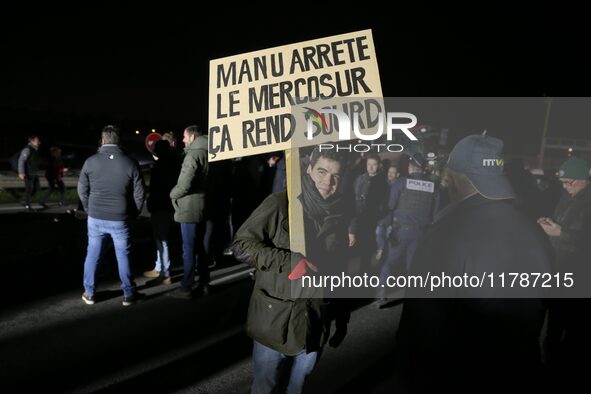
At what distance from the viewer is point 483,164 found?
2.01m

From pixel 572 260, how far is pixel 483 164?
2.66 metres

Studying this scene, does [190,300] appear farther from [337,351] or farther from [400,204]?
[400,204]

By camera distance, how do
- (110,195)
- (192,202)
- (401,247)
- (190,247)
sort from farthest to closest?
(401,247), (190,247), (192,202), (110,195)

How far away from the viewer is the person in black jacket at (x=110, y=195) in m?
4.91

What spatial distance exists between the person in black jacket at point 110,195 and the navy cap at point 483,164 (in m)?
3.72

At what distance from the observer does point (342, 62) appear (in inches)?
120

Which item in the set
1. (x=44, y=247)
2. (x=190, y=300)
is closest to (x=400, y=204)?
(x=190, y=300)

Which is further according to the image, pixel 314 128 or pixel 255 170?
pixel 255 170

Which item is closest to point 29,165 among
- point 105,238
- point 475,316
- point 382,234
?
point 105,238

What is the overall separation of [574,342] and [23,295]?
5.44 metres

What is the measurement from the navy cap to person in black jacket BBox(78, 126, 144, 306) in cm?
372

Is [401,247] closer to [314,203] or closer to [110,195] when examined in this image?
[110,195]

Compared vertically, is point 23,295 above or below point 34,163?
below

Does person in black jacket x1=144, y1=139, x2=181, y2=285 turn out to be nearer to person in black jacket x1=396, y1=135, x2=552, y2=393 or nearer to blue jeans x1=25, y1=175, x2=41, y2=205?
person in black jacket x1=396, y1=135, x2=552, y2=393
